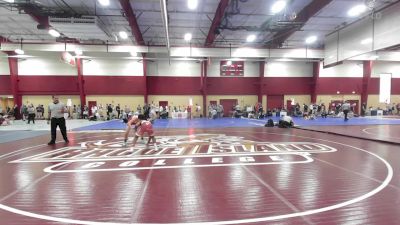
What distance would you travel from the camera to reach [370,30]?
16.0 meters

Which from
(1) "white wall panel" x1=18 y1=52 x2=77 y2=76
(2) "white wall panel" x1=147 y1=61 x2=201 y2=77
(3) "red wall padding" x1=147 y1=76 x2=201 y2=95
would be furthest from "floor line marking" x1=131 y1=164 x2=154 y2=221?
(1) "white wall panel" x1=18 y1=52 x2=77 y2=76

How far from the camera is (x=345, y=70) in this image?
3244cm

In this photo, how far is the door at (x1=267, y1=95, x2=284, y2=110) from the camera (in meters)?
32.5

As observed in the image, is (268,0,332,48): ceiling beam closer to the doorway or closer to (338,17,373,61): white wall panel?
Answer: (338,17,373,61): white wall panel

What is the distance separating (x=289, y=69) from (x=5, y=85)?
1263 inches

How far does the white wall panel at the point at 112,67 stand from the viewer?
2969 centimetres

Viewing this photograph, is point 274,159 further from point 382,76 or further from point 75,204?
point 382,76

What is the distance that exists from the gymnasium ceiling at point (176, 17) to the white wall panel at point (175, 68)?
5849 millimetres

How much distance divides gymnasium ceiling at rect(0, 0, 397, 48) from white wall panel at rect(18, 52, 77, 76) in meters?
4.10

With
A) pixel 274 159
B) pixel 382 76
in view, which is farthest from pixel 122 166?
pixel 382 76

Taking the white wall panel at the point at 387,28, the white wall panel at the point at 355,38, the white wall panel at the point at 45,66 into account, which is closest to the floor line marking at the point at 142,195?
the white wall panel at the point at 387,28

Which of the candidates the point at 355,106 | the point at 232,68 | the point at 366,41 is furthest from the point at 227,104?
the point at 366,41

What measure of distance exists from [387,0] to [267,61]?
50.8 ft

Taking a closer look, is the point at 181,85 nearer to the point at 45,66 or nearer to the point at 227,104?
the point at 227,104
